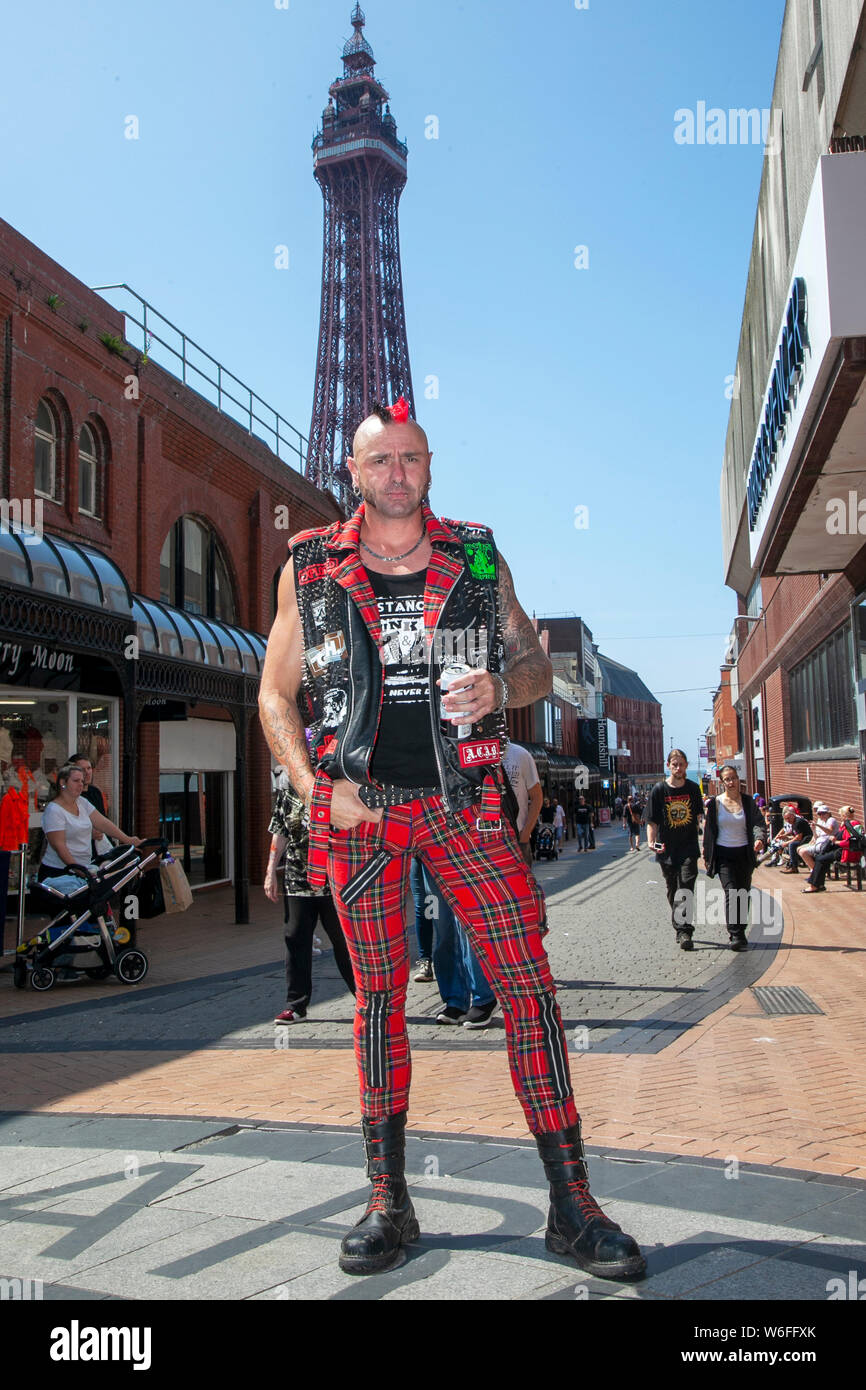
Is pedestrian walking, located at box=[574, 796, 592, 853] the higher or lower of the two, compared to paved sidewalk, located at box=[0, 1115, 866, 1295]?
higher

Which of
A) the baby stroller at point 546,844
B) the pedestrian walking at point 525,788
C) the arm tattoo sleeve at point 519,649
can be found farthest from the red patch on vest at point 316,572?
the baby stroller at point 546,844

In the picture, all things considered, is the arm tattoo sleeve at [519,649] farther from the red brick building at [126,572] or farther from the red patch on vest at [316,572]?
the red brick building at [126,572]

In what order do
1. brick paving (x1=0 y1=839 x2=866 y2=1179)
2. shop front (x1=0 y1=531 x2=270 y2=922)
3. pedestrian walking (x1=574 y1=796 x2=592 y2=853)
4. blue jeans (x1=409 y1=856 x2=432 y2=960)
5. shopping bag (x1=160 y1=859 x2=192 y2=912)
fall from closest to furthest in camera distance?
brick paving (x1=0 y1=839 x2=866 y2=1179) → blue jeans (x1=409 y1=856 x2=432 y2=960) → shopping bag (x1=160 y1=859 x2=192 y2=912) → shop front (x1=0 y1=531 x2=270 y2=922) → pedestrian walking (x1=574 y1=796 x2=592 y2=853)

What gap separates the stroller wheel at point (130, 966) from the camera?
921cm

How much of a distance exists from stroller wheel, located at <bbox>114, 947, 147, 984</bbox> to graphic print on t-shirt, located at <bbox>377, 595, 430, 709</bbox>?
7.16 m

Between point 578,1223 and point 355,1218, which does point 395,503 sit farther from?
point 355,1218

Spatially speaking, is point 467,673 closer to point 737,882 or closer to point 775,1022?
point 775,1022

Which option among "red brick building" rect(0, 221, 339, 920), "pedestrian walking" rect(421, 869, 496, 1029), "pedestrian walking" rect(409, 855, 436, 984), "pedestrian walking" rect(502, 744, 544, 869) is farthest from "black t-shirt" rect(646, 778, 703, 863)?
"red brick building" rect(0, 221, 339, 920)

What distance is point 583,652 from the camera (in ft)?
324

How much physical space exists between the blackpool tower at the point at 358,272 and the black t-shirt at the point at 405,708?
85310 mm

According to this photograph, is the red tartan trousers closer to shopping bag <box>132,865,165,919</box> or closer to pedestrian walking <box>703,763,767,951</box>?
shopping bag <box>132,865,165,919</box>

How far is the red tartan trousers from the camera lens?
2.75 m

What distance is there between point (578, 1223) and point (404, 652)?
1.43 m
